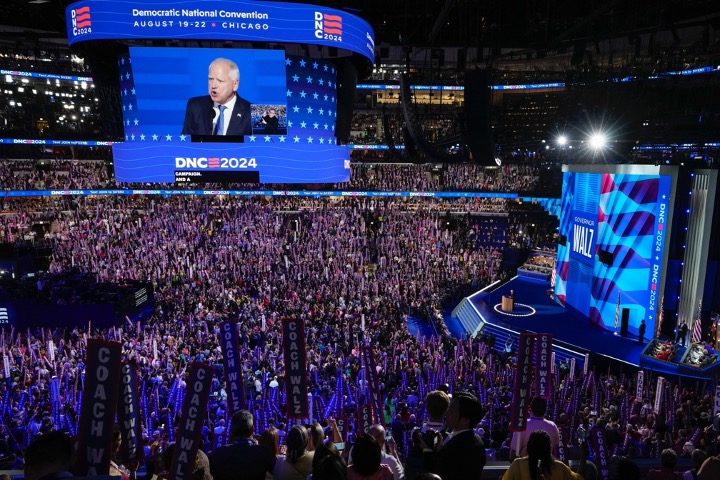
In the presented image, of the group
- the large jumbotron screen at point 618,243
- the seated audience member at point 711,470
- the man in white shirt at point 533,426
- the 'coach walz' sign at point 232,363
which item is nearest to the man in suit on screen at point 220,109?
the 'coach walz' sign at point 232,363

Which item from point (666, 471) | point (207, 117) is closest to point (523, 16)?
point (207, 117)

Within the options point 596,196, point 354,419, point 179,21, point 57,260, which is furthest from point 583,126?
point 57,260

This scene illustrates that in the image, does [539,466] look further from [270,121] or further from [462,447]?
[270,121]

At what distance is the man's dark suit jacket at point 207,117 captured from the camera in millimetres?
17812

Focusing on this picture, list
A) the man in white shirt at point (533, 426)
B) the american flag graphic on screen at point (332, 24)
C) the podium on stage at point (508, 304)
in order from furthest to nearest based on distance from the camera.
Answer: the podium on stage at point (508, 304) < the american flag graphic on screen at point (332, 24) < the man in white shirt at point (533, 426)

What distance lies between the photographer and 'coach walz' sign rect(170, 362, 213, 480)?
3688mm

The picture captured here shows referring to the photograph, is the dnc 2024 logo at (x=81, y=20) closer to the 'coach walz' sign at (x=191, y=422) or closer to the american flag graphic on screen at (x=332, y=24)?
the american flag graphic on screen at (x=332, y=24)

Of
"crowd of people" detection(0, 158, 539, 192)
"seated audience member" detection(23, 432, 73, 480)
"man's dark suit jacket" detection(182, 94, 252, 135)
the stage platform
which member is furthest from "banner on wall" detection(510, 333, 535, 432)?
"crowd of people" detection(0, 158, 539, 192)

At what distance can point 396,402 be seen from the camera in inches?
415

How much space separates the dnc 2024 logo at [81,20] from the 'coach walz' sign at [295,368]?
15.2 meters

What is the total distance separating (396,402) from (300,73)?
45.8ft

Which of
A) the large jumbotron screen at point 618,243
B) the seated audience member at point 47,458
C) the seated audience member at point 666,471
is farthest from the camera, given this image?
the large jumbotron screen at point 618,243

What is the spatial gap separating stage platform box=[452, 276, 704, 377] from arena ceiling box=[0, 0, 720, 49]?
10.3m

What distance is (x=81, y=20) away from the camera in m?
16.5
